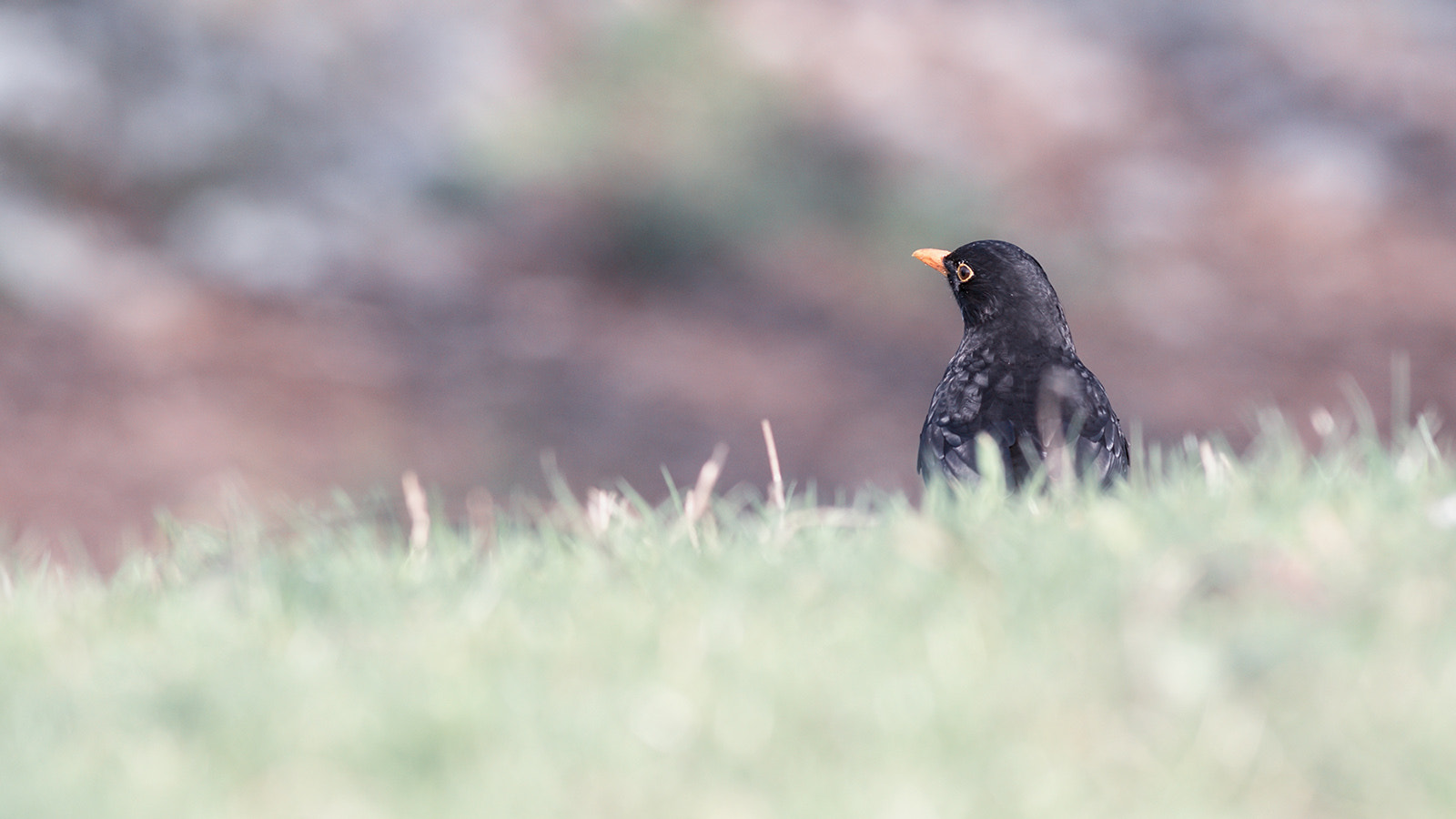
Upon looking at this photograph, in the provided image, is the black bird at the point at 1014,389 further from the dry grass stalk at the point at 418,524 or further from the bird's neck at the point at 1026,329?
the dry grass stalk at the point at 418,524

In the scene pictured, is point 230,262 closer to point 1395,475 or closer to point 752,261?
point 752,261

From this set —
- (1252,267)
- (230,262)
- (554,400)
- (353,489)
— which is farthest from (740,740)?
(1252,267)

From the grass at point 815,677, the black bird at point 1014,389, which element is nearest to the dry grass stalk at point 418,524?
the grass at point 815,677

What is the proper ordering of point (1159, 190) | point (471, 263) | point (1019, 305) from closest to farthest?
1. point (1019, 305)
2. point (471, 263)
3. point (1159, 190)

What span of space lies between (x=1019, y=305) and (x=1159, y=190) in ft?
40.6

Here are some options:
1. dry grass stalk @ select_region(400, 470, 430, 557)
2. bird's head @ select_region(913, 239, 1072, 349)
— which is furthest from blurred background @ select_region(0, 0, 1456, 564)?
dry grass stalk @ select_region(400, 470, 430, 557)

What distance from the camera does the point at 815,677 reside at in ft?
6.89

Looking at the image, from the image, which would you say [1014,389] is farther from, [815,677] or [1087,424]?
[815,677]

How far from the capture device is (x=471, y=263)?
1412 cm

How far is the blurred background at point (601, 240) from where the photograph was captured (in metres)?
11.6

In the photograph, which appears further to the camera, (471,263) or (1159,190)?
(1159,190)

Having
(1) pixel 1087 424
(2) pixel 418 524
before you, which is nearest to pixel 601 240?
(1) pixel 1087 424

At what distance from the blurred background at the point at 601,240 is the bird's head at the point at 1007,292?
6133 mm

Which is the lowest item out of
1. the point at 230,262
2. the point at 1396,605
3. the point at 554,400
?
the point at 1396,605
